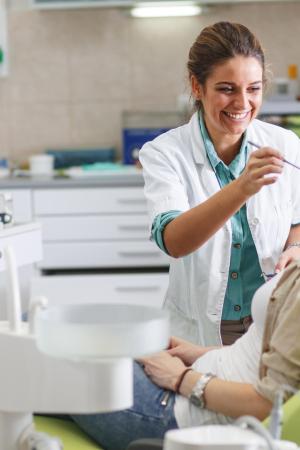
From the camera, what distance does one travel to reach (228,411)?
159 centimetres

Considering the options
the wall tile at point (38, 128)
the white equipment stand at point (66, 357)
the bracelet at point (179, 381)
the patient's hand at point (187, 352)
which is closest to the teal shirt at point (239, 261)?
the patient's hand at point (187, 352)

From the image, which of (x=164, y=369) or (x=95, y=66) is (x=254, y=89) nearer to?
(x=164, y=369)

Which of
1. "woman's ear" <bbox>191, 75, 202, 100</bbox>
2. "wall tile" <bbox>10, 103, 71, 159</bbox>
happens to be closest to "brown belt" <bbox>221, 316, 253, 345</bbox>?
"woman's ear" <bbox>191, 75, 202, 100</bbox>

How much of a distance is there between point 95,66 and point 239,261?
2.66 meters

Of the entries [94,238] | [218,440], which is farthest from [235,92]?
[94,238]

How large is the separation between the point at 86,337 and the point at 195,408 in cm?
65

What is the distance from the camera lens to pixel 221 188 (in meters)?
2.15

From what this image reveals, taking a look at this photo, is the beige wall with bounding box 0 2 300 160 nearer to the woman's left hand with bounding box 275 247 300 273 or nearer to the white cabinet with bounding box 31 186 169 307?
the white cabinet with bounding box 31 186 169 307

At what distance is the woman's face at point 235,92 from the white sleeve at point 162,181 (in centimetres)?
16

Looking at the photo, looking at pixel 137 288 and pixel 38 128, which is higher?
pixel 38 128

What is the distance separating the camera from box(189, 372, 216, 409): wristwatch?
164 cm

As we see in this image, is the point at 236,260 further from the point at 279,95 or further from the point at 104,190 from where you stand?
the point at 279,95

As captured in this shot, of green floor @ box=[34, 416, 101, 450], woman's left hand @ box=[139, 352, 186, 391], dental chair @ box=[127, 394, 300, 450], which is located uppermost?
dental chair @ box=[127, 394, 300, 450]

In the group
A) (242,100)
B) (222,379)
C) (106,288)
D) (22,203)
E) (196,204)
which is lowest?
(106,288)
